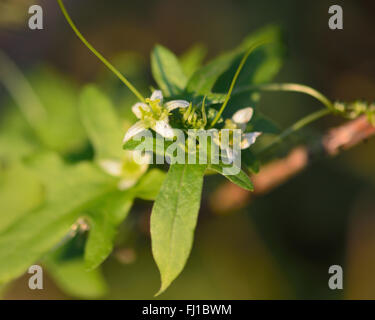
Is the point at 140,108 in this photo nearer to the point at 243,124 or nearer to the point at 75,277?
the point at 243,124

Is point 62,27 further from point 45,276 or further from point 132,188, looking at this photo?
point 132,188

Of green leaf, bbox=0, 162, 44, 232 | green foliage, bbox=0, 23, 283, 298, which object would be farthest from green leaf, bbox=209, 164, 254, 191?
green leaf, bbox=0, 162, 44, 232

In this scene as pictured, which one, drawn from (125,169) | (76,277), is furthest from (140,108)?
(76,277)

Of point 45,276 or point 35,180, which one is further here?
point 45,276

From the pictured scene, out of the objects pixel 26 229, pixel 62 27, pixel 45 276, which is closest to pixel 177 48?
pixel 62 27

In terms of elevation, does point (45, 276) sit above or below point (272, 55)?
below

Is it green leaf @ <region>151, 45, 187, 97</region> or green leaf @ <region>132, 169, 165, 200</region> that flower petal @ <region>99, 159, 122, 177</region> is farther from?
green leaf @ <region>151, 45, 187, 97</region>

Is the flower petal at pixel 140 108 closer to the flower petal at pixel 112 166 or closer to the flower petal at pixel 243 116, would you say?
the flower petal at pixel 243 116
